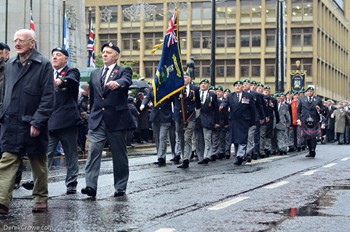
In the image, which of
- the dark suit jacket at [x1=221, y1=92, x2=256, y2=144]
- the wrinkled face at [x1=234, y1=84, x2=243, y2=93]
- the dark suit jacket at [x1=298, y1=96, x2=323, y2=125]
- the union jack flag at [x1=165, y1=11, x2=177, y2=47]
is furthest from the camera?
the dark suit jacket at [x1=298, y1=96, x2=323, y2=125]

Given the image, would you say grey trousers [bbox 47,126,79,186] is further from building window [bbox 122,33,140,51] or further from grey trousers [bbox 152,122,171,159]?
building window [bbox 122,33,140,51]

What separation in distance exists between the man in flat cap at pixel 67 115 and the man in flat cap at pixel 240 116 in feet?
23.3

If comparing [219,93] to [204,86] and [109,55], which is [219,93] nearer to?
[204,86]

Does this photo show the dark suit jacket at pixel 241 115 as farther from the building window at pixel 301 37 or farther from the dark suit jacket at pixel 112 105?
the building window at pixel 301 37

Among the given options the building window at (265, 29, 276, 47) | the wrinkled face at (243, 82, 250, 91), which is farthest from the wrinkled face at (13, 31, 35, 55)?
the building window at (265, 29, 276, 47)

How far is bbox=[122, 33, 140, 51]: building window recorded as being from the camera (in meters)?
88.5

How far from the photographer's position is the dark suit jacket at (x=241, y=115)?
1786cm

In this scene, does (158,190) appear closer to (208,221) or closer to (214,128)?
(208,221)

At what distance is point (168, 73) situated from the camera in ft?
53.0

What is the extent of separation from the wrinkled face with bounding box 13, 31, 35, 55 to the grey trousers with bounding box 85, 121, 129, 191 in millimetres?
1981

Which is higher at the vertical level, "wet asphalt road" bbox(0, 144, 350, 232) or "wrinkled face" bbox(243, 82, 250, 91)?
"wrinkled face" bbox(243, 82, 250, 91)

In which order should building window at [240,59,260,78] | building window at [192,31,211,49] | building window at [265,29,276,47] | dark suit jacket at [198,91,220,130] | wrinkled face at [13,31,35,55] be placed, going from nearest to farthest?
wrinkled face at [13,31,35,55] → dark suit jacket at [198,91,220,130] → building window at [265,29,276,47] → building window at [240,59,260,78] → building window at [192,31,211,49]

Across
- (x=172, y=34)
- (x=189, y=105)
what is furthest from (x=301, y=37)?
(x=172, y=34)

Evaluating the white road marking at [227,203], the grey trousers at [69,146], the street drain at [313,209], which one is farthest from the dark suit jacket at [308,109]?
the white road marking at [227,203]
